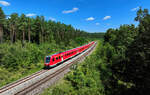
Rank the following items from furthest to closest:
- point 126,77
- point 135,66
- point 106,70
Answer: point 106,70
point 126,77
point 135,66

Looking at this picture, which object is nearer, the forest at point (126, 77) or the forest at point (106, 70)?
the forest at point (126, 77)

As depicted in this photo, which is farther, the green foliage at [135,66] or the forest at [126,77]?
the forest at [126,77]

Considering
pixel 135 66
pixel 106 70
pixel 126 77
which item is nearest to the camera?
pixel 135 66

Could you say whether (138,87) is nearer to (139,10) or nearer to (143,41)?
(143,41)

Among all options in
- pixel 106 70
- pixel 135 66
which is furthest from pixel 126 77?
pixel 135 66

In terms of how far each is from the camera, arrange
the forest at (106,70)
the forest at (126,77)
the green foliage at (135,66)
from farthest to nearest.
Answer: the forest at (106,70) → the forest at (126,77) → the green foliage at (135,66)

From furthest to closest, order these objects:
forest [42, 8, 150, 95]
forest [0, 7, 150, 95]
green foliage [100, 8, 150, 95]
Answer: forest [0, 7, 150, 95]
forest [42, 8, 150, 95]
green foliage [100, 8, 150, 95]

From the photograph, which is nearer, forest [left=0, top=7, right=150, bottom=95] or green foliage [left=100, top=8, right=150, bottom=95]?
green foliage [left=100, top=8, right=150, bottom=95]

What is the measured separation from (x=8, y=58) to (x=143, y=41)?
2052cm

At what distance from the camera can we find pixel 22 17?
1614 inches

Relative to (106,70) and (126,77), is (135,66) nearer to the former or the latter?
(106,70)

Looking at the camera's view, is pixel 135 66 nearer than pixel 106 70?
Yes

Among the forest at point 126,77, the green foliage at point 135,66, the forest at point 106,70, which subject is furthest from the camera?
the forest at point 106,70

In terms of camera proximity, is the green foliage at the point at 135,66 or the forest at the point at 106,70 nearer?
the green foliage at the point at 135,66
